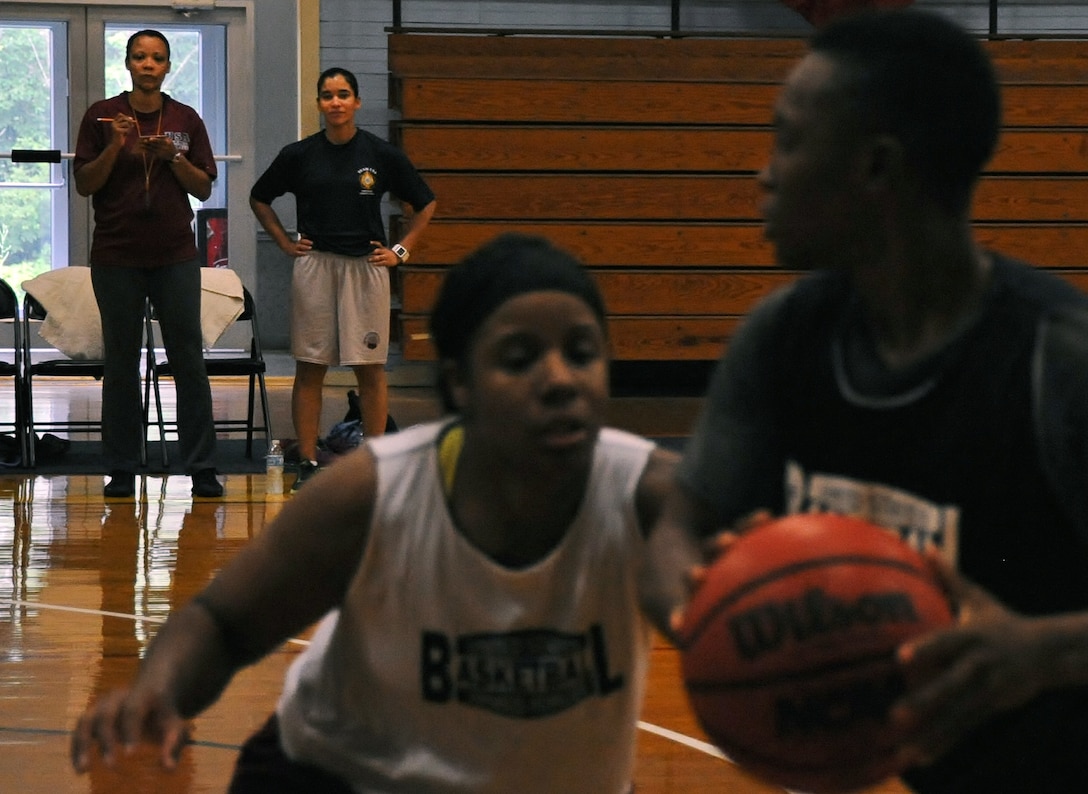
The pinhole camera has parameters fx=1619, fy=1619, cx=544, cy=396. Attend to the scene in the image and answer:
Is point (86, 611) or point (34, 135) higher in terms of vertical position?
point (34, 135)

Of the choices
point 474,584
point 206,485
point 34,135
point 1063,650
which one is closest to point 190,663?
point 474,584

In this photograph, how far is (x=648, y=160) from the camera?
30.4 feet

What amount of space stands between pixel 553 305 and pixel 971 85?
0.49 m

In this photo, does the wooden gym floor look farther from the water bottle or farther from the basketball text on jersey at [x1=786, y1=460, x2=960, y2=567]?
the basketball text on jersey at [x1=786, y1=460, x2=960, y2=567]

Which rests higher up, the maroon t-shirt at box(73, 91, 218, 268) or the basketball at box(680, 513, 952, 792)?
the maroon t-shirt at box(73, 91, 218, 268)

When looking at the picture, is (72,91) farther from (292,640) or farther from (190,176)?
(292,640)

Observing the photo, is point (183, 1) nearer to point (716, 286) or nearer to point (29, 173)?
point (29, 173)

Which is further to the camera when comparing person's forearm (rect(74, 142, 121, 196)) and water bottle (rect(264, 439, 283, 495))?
water bottle (rect(264, 439, 283, 495))

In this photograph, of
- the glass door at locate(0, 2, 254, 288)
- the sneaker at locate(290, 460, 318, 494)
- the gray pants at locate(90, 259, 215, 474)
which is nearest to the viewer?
the gray pants at locate(90, 259, 215, 474)

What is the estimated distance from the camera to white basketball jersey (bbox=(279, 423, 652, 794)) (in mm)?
1795

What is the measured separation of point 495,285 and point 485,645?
15.7 inches

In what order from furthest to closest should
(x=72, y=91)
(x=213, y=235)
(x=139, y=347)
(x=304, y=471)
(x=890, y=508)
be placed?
(x=213, y=235) < (x=72, y=91) < (x=304, y=471) < (x=139, y=347) < (x=890, y=508)

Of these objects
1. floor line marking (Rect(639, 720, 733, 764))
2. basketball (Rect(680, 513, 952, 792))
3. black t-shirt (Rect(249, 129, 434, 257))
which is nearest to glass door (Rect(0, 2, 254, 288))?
black t-shirt (Rect(249, 129, 434, 257))

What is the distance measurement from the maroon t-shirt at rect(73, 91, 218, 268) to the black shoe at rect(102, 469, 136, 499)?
2.99ft
